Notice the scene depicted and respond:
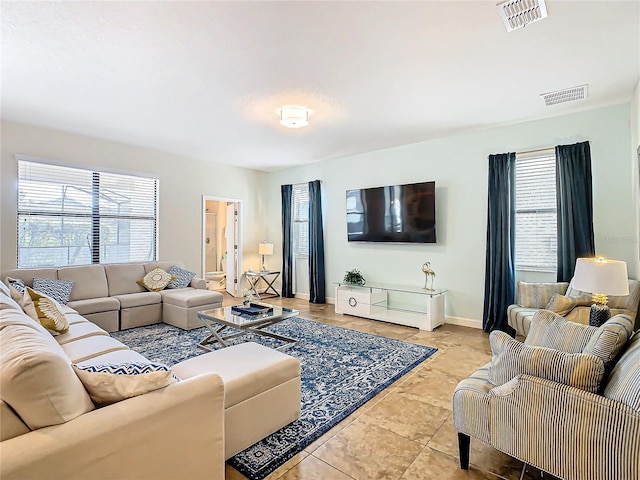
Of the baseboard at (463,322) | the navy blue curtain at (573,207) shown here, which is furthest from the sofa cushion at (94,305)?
the navy blue curtain at (573,207)

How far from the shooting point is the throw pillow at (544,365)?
4.99 feet

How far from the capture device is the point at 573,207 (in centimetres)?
388

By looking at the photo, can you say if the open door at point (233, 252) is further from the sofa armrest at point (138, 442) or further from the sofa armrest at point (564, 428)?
the sofa armrest at point (564, 428)

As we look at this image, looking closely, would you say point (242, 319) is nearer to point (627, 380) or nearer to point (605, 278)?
point (627, 380)

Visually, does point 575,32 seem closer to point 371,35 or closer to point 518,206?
point 371,35

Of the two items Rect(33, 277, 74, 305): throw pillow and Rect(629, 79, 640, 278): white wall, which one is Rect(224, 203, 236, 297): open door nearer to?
Rect(33, 277, 74, 305): throw pillow

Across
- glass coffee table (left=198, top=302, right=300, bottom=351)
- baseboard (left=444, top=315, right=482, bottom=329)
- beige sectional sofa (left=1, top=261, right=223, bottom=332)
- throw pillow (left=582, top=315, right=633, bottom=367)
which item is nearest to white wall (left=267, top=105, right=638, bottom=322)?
baseboard (left=444, top=315, right=482, bottom=329)

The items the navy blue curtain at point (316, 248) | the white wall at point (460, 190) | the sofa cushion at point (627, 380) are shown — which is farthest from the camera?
the navy blue curtain at point (316, 248)

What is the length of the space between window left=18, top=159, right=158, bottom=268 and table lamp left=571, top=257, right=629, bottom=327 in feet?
19.1

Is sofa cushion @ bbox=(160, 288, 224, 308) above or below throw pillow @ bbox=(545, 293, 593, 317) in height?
below

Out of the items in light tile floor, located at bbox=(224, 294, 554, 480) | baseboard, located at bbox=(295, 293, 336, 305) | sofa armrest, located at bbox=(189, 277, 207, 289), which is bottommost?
light tile floor, located at bbox=(224, 294, 554, 480)

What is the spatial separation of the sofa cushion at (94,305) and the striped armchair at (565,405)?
169 inches

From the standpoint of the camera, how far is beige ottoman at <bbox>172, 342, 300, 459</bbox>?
1902 mm

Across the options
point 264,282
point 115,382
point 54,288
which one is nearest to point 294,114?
point 115,382
